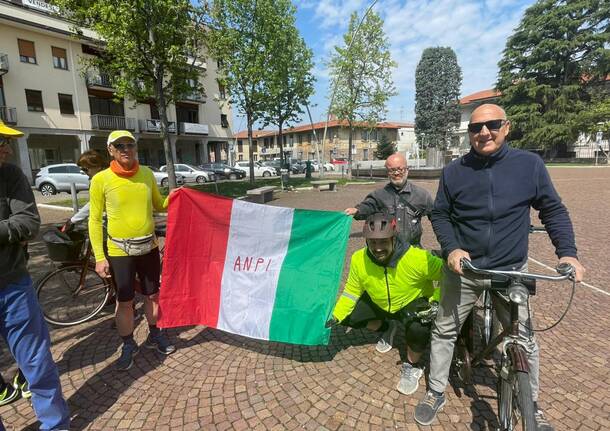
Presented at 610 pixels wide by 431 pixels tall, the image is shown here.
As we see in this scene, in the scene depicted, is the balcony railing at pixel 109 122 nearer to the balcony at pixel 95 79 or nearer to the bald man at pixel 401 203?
the balcony at pixel 95 79

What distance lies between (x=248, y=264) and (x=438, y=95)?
59.6 metres

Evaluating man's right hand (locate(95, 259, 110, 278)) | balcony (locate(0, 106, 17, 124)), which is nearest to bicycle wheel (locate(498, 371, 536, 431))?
man's right hand (locate(95, 259, 110, 278))

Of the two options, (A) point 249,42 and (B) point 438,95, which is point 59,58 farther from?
(B) point 438,95

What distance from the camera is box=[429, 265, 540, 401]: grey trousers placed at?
219 centimetres

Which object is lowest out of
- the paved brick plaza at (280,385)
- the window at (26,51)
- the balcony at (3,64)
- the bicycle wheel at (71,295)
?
the paved brick plaza at (280,385)

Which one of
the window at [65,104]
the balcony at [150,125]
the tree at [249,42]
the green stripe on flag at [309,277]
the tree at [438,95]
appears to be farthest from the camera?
the tree at [438,95]

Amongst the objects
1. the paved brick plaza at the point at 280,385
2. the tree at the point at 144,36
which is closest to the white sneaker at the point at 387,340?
the paved brick plaza at the point at 280,385

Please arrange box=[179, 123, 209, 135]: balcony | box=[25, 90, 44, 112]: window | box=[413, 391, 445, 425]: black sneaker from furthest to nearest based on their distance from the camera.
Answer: box=[179, 123, 209, 135]: balcony, box=[25, 90, 44, 112]: window, box=[413, 391, 445, 425]: black sneaker

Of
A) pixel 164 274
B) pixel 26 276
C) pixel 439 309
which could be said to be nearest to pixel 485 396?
pixel 439 309

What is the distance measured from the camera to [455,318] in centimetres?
247

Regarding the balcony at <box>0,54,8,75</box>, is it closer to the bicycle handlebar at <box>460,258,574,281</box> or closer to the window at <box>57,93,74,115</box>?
the window at <box>57,93,74,115</box>

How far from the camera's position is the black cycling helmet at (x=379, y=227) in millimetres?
2785

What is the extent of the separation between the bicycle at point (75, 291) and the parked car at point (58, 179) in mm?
17746

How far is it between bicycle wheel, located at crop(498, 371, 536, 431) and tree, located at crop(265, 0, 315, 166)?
755 inches
